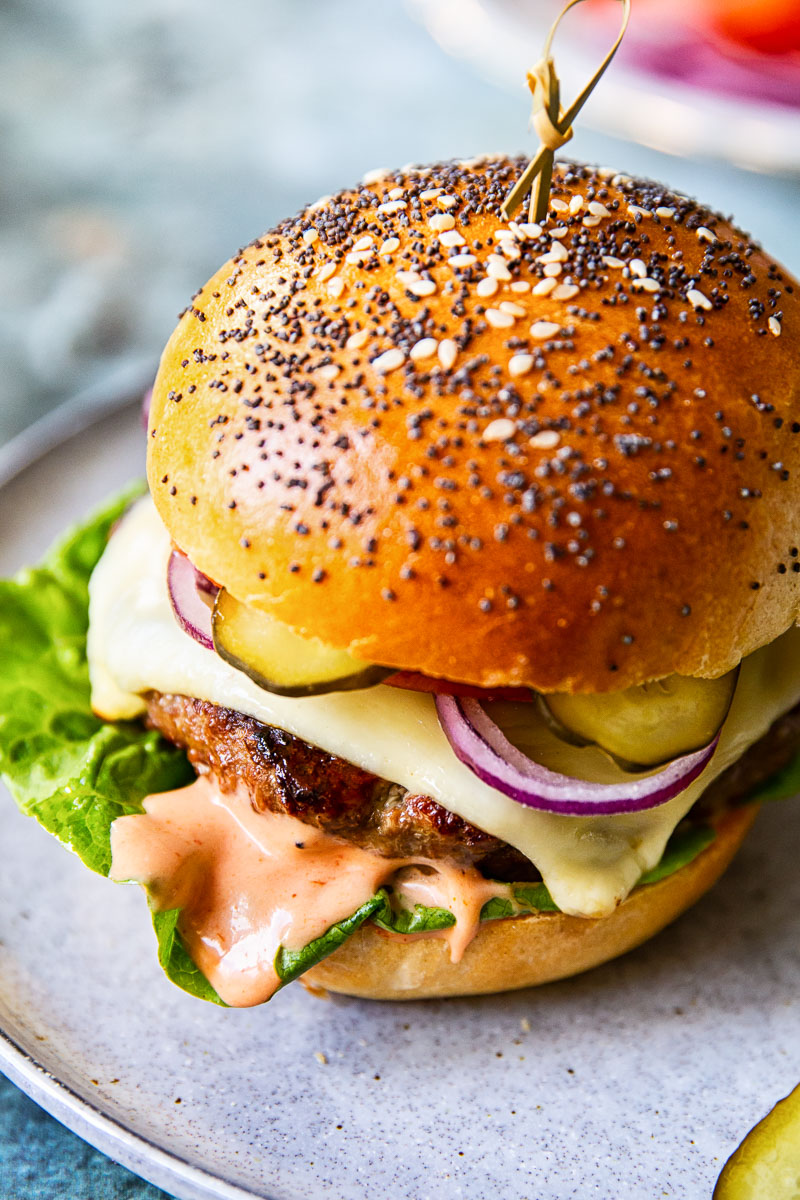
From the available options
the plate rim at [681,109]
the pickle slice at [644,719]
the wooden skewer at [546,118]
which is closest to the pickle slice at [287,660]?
the pickle slice at [644,719]

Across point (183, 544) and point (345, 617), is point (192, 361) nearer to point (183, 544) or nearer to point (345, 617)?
point (183, 544)

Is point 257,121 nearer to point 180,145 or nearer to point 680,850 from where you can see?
point 180,145

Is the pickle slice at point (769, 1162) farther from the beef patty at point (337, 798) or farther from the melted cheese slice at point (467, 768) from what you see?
the beef patty at point (337, 798)

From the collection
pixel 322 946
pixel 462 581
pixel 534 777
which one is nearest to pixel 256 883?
pixel 322 946

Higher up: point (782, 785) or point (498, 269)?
point (498, 269)

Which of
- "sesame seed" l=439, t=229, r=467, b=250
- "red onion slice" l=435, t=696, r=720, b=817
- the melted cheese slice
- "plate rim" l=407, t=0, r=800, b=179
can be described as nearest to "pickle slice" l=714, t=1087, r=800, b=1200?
the melted cheese slice

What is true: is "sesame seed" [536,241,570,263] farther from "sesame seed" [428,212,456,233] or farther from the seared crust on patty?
the seared crust on patty
